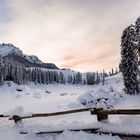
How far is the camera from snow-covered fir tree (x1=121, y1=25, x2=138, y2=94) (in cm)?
4591

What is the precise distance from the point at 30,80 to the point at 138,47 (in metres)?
130

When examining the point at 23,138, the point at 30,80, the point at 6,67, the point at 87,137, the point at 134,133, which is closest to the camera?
the point at 134,133

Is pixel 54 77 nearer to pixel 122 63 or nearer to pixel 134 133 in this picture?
pixel 122 63

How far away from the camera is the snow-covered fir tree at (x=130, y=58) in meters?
45.9

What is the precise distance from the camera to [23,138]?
11180mm

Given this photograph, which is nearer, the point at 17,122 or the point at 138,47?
the point at 17,122

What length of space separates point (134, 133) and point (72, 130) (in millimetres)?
2539

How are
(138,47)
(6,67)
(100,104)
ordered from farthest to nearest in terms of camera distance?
(6,67)
(138,47)
(100,104)

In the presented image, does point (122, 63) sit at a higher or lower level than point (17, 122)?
higher

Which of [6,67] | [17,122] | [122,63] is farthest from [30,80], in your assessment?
[17,122]

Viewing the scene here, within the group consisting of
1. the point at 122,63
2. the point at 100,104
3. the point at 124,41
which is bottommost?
the point at 100,104

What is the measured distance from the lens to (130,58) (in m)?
46.3

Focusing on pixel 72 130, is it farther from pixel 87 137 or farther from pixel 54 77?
pixel 54 77

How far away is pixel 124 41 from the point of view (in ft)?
152
